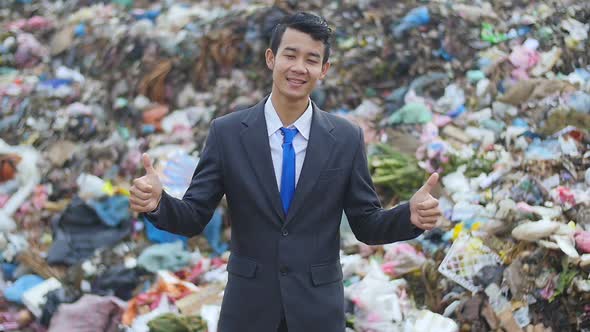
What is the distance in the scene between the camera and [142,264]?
4996mm

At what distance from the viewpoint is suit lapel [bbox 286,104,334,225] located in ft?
6.70

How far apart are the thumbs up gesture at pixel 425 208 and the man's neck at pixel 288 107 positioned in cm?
44

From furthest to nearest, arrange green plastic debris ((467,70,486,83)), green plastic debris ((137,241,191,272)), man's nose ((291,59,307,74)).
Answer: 1. green plastic debris ((467,70,486,83))
2. green plastic debris ((137,241,191,272))
3. man's nose ((291,59,307,74))

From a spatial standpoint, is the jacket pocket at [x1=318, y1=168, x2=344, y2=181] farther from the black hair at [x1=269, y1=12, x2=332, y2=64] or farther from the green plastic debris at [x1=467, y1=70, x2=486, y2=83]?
the green plastic debris at [x1=467, y1=70, x2=486, y2=83]

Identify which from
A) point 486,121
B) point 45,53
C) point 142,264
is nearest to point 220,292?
point 142,264

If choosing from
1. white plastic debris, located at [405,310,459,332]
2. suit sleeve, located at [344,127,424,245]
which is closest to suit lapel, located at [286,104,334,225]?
Answer: suit sleeve, located at [344,127,424,245]

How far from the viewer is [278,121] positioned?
2105 mm

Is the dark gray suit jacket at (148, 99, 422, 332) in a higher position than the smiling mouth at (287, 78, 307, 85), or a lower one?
lower

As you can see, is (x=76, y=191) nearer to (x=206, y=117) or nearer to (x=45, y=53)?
(x=206, y=117)

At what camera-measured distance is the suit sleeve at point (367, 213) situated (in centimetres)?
205

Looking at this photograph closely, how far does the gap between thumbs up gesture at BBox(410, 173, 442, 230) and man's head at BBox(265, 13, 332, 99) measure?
0.45 m

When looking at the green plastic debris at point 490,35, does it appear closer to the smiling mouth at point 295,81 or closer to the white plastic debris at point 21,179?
the white plastic debris at point 21,179

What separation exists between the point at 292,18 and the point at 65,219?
4.10m

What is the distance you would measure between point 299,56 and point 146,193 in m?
0.61
